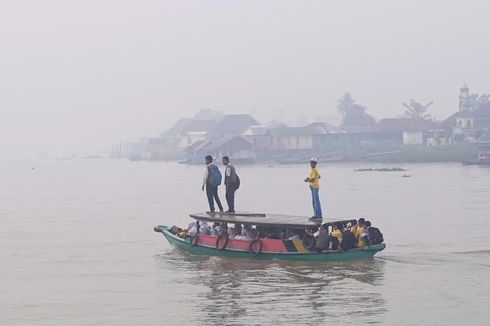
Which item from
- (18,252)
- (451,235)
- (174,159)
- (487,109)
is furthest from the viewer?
(174,159)

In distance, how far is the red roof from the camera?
3811 inches

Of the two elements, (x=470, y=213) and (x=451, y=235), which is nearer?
(x=451, y=235)

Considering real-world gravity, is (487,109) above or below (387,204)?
above

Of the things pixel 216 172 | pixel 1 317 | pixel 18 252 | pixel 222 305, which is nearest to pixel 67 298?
pixel 1 317

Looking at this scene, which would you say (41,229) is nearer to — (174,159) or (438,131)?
(438,131)

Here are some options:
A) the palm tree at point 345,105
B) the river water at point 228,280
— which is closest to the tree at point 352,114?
the palm tree at point 345,105

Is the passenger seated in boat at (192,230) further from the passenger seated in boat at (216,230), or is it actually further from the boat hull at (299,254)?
the passenger seated in boat at (216,230)

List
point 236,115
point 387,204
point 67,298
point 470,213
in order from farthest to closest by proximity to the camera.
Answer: point 236,115
point 387,204
point 470,213
point 67,298

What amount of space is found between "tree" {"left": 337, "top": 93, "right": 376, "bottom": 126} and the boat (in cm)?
9733

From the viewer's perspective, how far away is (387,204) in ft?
117

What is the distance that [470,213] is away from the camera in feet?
99.9

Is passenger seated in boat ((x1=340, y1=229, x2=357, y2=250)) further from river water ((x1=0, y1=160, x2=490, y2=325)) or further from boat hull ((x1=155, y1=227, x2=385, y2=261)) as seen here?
river water ((x1=0, y1=160, x2=490, y2=325))

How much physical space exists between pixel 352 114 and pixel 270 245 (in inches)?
4076

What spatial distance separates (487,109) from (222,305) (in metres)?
84.1
